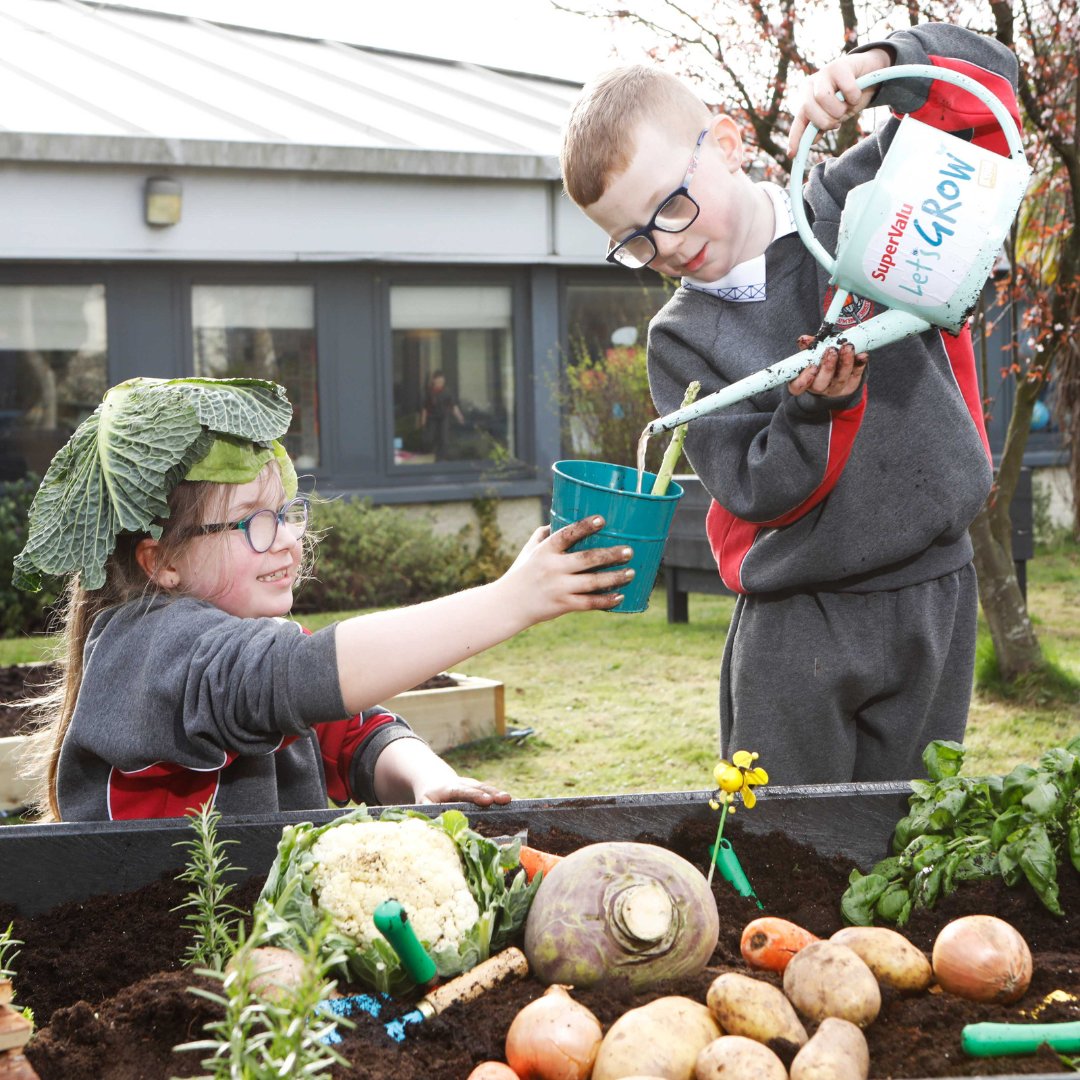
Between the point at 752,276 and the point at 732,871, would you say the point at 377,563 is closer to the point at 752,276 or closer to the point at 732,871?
the point at 752,276

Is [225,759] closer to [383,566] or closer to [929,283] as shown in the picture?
[929,283]

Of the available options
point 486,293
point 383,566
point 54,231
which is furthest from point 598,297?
point 54,231

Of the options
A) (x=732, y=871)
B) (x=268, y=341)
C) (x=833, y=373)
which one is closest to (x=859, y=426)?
(x=833, y=373)

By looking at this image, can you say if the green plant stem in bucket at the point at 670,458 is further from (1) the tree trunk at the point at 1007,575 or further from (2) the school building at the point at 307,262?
(2) the school building at the point at 307,262

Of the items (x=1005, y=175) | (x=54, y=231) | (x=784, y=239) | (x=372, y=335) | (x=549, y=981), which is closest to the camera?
(x=549, y=981)

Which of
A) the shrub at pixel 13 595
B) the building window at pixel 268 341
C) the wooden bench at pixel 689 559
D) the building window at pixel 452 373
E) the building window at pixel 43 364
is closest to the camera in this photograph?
the wooden bench at pixel 689 559

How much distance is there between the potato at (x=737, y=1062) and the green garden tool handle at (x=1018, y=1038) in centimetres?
21

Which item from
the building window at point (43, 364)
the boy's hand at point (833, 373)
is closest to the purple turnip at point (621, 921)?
the boy's hand at point (833, 373)

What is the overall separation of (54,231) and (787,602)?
8496 mm

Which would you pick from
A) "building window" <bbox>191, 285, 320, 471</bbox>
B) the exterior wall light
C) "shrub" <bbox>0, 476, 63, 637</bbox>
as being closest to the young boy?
"shrub" <bbox>0, 476, 63, 637</bbox>

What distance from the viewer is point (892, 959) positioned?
146 centimetres

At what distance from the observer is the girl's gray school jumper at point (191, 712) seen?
Result: 1785mm

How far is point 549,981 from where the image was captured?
57.8 inches

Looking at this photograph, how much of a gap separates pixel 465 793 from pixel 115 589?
0.75 metres
